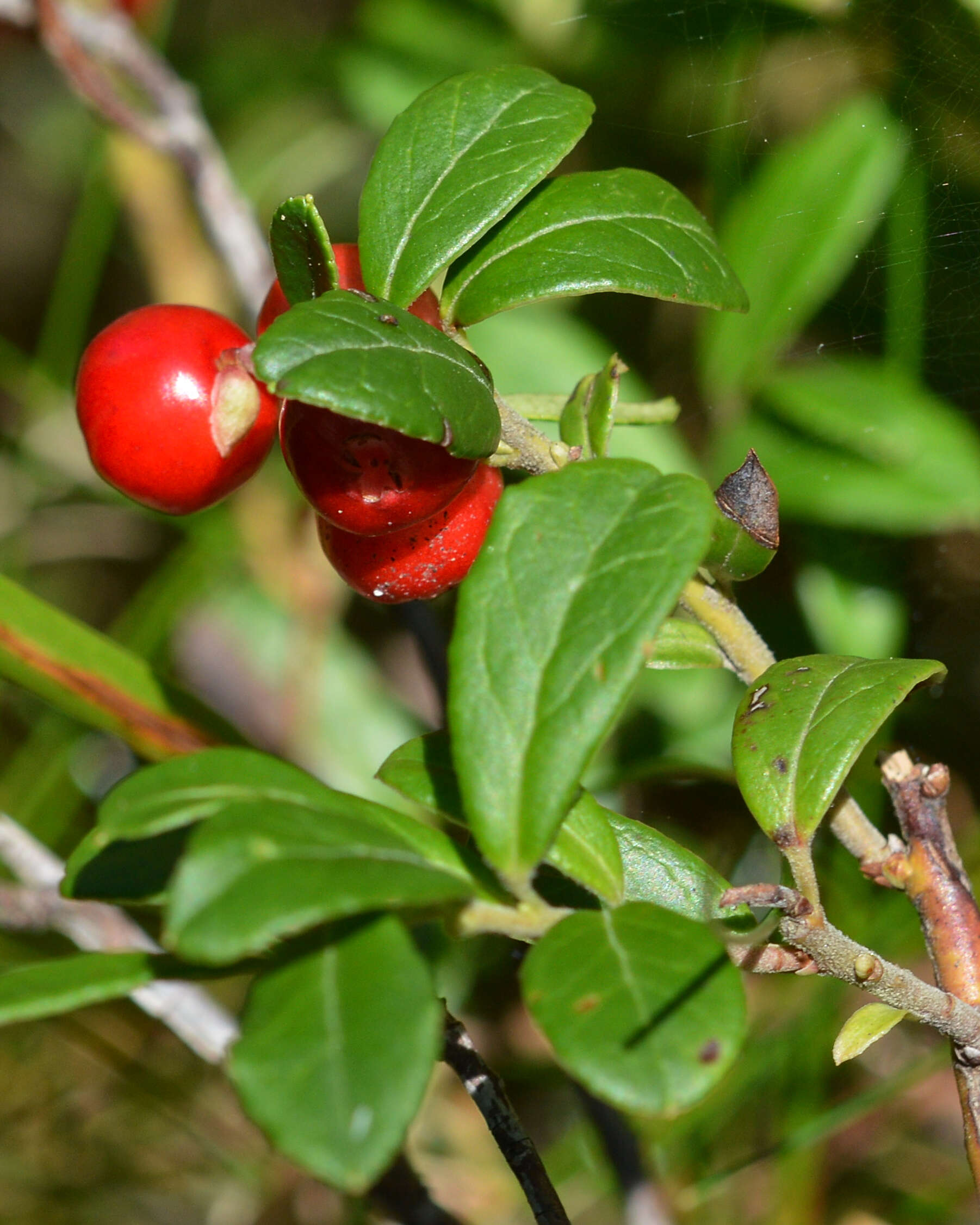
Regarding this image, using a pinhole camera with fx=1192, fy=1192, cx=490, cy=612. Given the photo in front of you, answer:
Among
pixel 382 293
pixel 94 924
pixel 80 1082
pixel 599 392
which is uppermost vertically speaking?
pixel 382 293

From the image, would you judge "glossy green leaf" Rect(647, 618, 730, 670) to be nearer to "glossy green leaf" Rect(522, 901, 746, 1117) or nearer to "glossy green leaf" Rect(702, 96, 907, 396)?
"glossy green leaf" Rect(522, 901, 746, 1117)

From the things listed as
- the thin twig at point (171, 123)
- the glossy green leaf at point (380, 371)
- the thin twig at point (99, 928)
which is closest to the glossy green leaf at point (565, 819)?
the glossy green leaf at point (380, 371)

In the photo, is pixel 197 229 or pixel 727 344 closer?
pixel 727 344

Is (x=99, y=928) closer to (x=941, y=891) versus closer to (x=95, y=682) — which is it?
(x=95, y=682)

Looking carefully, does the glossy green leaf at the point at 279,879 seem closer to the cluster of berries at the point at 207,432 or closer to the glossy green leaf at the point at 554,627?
the glossy green leaf at the point at 554,627

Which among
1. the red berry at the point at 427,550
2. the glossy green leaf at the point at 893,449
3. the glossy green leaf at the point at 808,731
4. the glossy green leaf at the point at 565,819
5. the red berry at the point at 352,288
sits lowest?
the glossy green leaf at the point at 893,449

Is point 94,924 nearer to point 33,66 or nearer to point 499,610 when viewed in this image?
point 499,610

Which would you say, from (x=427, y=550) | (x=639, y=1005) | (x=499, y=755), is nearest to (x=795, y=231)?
(x=427, y=550)

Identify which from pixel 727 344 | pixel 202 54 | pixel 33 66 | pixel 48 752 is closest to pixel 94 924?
pixel 48 752
